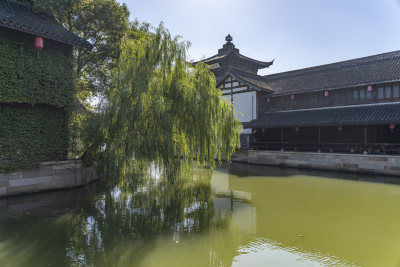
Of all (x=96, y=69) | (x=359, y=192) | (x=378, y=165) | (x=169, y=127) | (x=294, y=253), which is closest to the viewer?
(x=294, y=253)

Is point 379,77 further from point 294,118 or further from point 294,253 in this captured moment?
point 294,253

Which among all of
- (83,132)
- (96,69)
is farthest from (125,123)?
(96,69)

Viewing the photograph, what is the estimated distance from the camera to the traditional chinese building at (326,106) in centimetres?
1245

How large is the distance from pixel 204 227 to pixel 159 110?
115 inches

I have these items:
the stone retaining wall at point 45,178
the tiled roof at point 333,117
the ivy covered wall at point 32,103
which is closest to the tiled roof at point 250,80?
the tiled roof at point 333,117

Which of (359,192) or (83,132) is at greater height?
(83,132)

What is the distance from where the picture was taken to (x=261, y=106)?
16.9 meters

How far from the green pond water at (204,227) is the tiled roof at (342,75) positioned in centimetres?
645

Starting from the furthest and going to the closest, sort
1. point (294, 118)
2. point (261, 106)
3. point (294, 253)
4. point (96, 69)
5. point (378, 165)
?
point (261, 106) → point (294, 118) → point (96, 69) → point (378, 165) → point (294, 253)

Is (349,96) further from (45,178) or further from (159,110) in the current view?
(45,178)

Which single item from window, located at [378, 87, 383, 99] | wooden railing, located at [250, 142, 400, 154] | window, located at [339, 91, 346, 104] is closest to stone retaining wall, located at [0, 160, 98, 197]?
wooden railing, located at [250, 142, 400, 154]

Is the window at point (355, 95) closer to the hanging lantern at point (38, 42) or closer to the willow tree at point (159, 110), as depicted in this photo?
the willow tree at point (159, 110)

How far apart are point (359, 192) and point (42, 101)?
34.0 ft

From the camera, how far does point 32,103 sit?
311 inches
